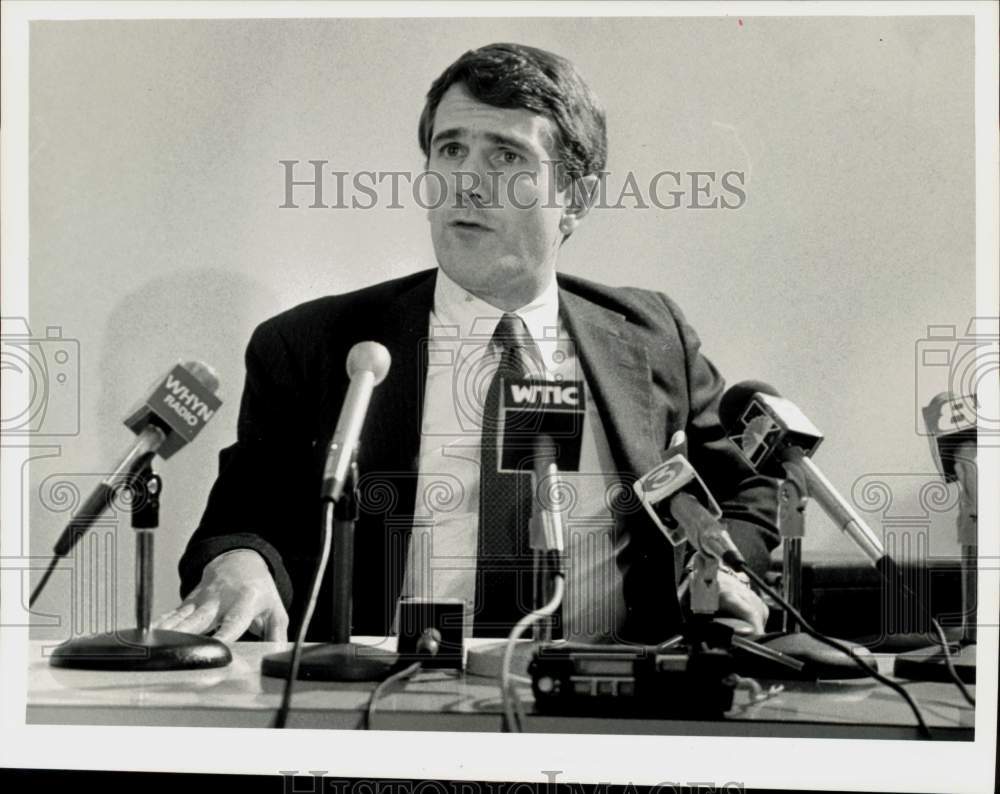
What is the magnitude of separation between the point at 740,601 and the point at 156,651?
3.81 feet

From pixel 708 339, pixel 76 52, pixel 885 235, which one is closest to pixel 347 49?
pixel 76 52

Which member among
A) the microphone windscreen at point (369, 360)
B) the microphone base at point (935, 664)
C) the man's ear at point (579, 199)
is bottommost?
the microphone base at point (935, 664)

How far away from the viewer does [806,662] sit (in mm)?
2670

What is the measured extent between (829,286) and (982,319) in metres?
0.32

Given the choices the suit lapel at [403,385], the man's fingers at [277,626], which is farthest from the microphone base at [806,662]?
the man's fingers at [277,626]

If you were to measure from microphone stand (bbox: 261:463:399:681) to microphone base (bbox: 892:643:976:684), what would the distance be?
1.01 meters

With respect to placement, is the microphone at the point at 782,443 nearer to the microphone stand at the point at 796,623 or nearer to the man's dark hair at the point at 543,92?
the microphone stand at the point at 796,623

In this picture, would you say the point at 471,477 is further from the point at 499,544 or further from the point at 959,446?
the point at 959,446

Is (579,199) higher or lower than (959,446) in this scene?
higher

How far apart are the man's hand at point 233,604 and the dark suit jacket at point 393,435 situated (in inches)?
0.9

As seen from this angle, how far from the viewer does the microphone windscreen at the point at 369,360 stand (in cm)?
290

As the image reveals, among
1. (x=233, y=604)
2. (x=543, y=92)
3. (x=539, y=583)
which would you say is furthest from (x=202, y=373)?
(x=543, y=92)

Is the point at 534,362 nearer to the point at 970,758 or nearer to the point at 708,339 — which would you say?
the point at 708,339

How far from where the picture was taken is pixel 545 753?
2781 millimetres
